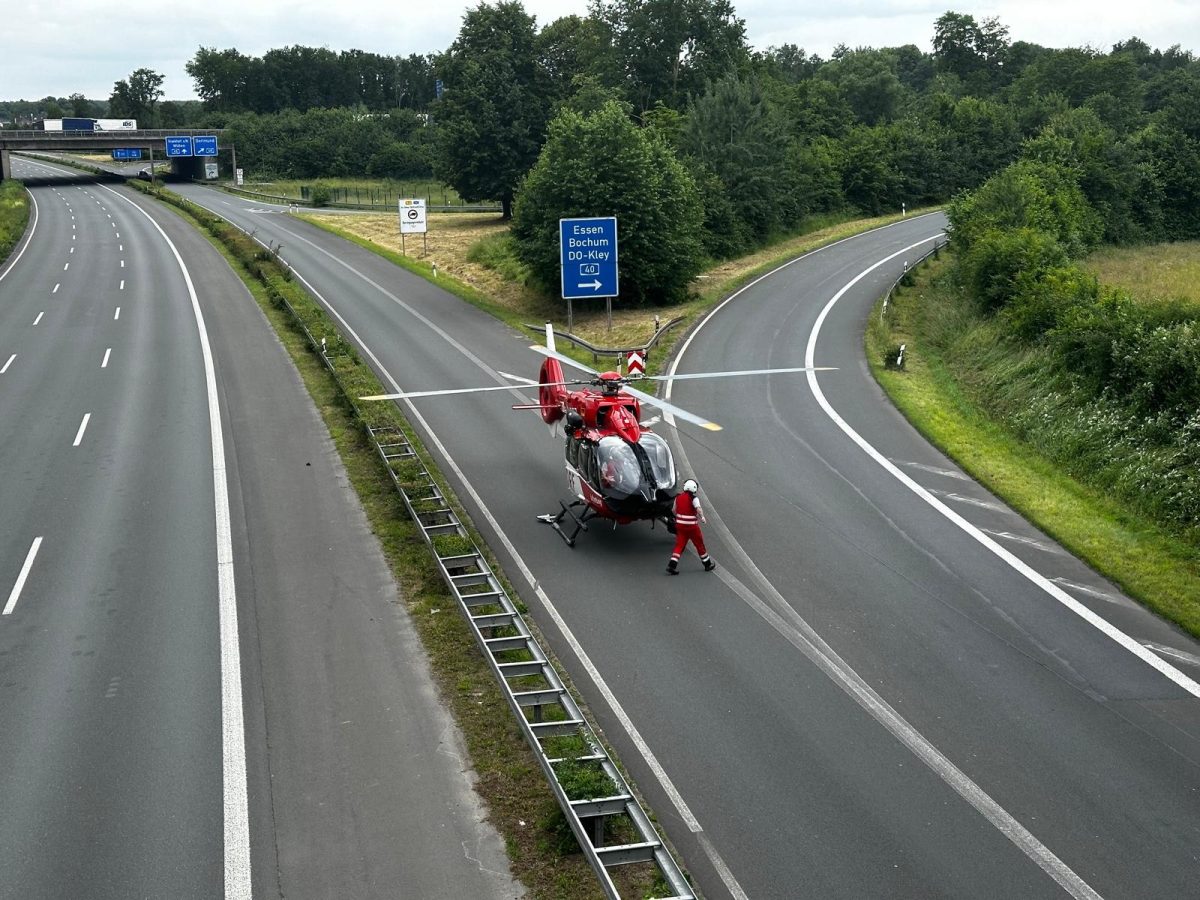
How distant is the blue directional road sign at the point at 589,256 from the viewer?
3822cm

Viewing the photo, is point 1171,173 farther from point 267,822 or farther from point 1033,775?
point 267,822

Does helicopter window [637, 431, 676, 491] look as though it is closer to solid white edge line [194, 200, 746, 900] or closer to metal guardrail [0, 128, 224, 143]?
solid white edge line [194, 200, 746, 900]

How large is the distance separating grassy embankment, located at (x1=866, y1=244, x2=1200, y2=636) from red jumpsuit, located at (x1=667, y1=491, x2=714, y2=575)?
6.83 m

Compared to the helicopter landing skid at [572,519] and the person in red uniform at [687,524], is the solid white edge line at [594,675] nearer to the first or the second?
the helicopter landing skid at [572,519]

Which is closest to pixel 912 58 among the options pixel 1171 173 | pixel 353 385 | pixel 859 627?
pixel 1171 173

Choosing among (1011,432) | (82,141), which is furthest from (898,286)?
(82,141)

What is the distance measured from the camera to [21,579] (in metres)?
18.2

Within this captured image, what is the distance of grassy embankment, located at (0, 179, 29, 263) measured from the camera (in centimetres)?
6288

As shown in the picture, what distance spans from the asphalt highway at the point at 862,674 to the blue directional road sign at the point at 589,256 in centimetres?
1194

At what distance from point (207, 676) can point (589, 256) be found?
26114 mm

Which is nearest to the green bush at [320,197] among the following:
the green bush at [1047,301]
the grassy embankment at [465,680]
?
the grassy embankment at [465,680]

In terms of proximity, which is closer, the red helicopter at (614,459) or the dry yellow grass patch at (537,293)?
the red helicopter at (614,459)

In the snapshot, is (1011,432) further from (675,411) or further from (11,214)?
(11,214)

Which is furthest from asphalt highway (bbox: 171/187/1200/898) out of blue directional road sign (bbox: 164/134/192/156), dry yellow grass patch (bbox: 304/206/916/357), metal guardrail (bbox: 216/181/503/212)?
blue directional road sign (bbox: 164/134/192/156)
